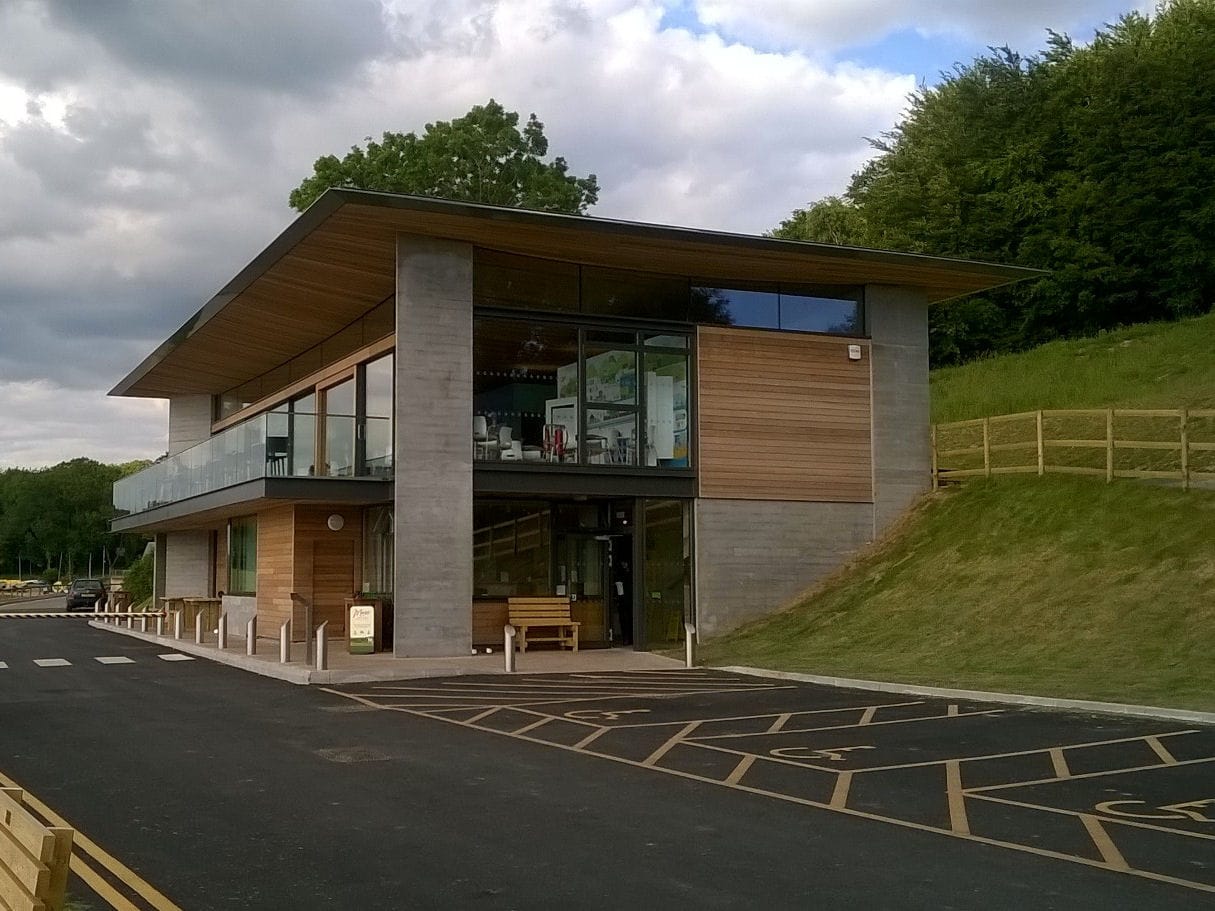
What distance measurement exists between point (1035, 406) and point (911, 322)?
36.8 feet

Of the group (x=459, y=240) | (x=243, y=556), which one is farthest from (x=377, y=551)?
(x=243, y=556)

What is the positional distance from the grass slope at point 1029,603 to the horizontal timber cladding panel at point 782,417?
72.1 inches

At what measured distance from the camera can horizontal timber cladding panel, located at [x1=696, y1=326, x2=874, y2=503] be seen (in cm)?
2266

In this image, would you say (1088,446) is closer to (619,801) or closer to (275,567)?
(275,567)

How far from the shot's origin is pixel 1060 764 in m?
10.1

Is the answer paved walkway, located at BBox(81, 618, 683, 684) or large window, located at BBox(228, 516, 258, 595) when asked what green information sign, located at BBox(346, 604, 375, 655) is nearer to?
paved walkway, located at BBox(81, 618, 683, 684)

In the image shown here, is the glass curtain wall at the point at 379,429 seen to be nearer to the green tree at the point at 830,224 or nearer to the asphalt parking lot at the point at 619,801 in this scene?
the asphalt parking lot at the point at 619,801

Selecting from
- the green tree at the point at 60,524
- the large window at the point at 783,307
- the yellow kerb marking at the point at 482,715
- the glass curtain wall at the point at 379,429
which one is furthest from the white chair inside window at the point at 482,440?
the green tree at the point at 60,524

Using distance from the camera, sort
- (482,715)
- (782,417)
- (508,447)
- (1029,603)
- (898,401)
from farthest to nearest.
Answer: (898,401) < (782,417) < (508,447) < (1029,603) < (482,715)

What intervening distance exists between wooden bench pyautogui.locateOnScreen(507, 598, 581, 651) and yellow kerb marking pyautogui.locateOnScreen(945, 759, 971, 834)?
12.1 metres

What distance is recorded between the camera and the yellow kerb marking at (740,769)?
956cm

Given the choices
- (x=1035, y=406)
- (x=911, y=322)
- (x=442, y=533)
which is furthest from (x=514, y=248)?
(x=1035, y=406)

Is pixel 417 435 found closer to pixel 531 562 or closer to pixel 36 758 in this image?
pixel 531 562

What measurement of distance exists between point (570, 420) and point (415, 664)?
522 centimetres
